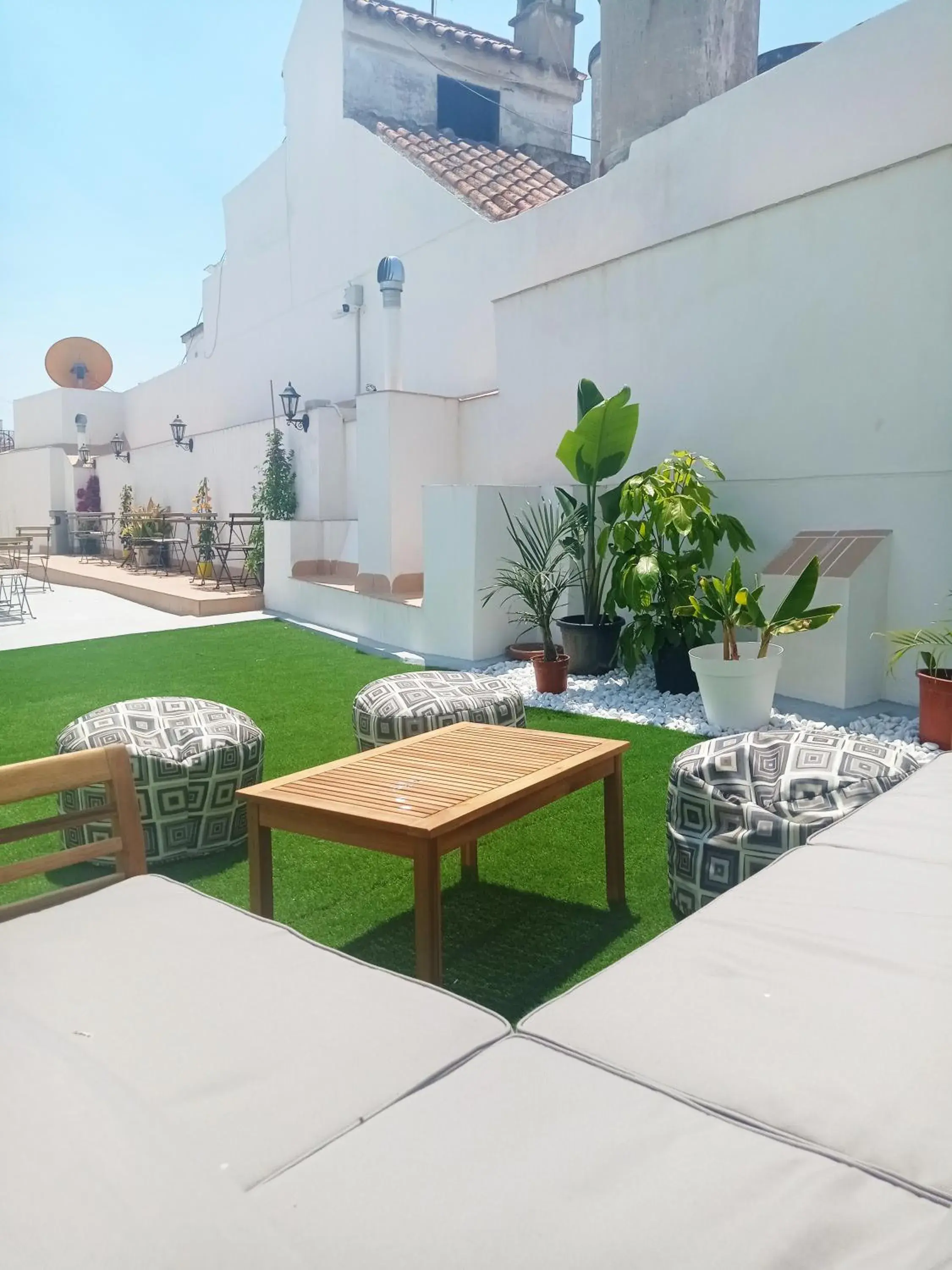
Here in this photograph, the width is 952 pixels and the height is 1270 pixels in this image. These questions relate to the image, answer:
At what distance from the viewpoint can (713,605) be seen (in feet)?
20.4

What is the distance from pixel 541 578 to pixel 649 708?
1.56m

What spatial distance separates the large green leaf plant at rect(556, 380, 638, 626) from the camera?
732cm

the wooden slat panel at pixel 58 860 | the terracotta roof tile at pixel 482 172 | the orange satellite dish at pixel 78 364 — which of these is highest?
the terracotta roof tile at pixel 482 172

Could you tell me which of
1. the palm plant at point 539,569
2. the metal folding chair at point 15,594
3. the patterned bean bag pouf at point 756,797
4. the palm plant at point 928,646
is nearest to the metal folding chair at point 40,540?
the metal folding chair at point 15,594

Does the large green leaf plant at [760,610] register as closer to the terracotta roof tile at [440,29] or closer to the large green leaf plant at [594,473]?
the large green leaf plant at [594,473]

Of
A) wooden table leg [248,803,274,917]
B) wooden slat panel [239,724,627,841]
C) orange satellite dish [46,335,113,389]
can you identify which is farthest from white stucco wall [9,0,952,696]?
orange satellite dish [46,335,113,389]

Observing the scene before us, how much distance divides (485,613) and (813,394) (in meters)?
3.33

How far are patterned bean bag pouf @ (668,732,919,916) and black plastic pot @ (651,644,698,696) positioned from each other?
3563 mm

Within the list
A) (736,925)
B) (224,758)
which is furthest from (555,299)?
(736,925)

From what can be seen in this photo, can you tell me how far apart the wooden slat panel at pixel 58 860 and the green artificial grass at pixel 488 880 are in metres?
0.97

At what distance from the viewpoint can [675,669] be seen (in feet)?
23.0

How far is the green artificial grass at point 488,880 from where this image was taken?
3.15 meters

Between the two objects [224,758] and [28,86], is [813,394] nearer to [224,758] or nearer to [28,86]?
[224,758]

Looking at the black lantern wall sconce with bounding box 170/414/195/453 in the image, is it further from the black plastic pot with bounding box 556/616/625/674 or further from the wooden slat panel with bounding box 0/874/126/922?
the wooden slat panel with bounding box 0/874/126/922
